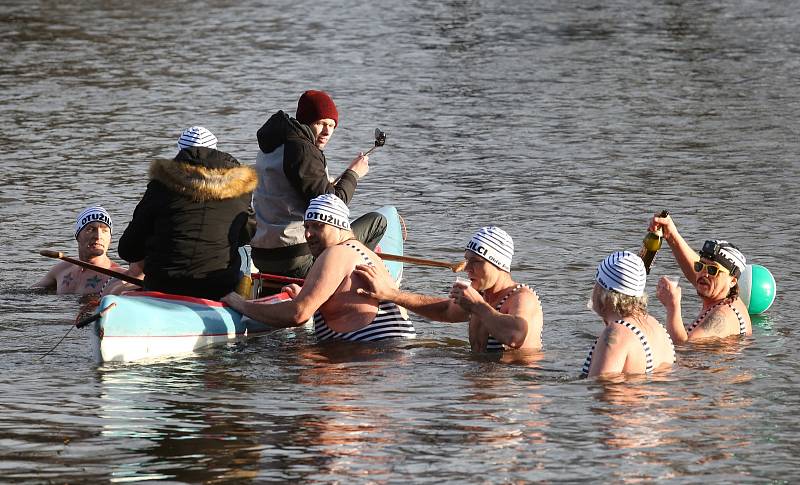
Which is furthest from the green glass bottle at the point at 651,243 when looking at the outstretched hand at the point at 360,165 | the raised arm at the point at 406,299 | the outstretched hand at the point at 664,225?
the outstretched hand at the point at 360,165

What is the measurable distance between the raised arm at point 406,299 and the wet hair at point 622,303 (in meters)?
1.75

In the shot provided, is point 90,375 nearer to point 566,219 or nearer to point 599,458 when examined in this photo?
point 599,458

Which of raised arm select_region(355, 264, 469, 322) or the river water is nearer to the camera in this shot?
the river water

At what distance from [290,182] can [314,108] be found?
0.64m

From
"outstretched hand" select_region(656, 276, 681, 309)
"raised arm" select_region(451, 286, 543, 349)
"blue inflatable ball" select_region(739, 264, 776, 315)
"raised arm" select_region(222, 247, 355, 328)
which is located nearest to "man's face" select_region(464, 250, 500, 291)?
"raised arm" select_region(451, 286, 543, 349)

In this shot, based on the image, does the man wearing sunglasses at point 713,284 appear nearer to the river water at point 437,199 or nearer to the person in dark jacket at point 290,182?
the river water at point 437,199

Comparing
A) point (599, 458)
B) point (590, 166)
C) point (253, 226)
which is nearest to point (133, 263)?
point (253, 226)

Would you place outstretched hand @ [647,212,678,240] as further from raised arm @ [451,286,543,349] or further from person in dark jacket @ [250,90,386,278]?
person in dark jacket @ [250,90,386,278]

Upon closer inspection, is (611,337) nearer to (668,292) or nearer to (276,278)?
(668,292)

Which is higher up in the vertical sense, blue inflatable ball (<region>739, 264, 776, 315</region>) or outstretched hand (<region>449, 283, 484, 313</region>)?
outstretched hand (<region>449, 283, 484, 313</region>)

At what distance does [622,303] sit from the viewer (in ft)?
32.1

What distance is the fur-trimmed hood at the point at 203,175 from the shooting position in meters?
11.4

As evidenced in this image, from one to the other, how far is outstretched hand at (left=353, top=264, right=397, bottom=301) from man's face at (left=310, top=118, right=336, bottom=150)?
5.57ft

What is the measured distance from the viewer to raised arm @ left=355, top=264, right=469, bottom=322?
11.4 metres
